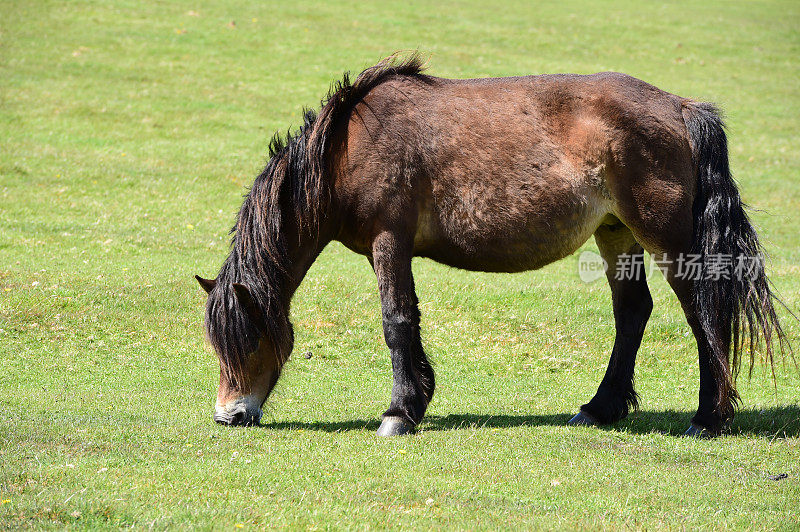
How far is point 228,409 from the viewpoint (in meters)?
7.23

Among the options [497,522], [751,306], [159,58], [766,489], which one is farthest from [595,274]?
[159,58]

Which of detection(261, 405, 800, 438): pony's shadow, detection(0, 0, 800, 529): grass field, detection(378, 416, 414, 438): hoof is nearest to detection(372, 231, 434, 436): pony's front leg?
detection(378, 416, 414, 438): hoof

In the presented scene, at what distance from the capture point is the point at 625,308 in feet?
27.0

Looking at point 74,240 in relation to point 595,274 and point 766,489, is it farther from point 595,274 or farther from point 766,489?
point 766,489

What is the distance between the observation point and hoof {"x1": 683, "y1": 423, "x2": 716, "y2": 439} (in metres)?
7.47

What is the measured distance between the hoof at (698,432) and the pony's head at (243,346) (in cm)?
345

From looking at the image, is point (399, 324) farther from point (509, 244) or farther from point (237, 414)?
point (237, 414)

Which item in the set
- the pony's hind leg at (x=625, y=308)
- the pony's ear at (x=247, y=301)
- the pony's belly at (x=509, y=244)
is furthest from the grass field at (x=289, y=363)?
the pony's belly at (x=509, y=244)

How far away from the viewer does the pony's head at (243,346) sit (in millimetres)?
7074

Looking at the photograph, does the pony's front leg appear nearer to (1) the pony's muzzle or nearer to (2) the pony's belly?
(2) the pony's belly

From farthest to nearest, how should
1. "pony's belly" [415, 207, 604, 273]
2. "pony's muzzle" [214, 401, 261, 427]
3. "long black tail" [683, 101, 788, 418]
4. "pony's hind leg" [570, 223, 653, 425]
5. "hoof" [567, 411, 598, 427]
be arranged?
"pony's hind leg" [570, 223, 653, 425] < "hoof" [567, 411, 598, 427] < "pony's belly" [415, 207, 604, 273] < "long black tail" [683, 101, 788, 418] < "pony's muzzle" [214, 401, 261, 427]

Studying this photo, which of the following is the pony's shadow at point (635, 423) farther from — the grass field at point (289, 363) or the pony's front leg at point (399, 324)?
the pony's front leg at point (399, 324)

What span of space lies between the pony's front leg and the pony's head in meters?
0.88

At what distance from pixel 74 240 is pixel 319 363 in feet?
19.7
